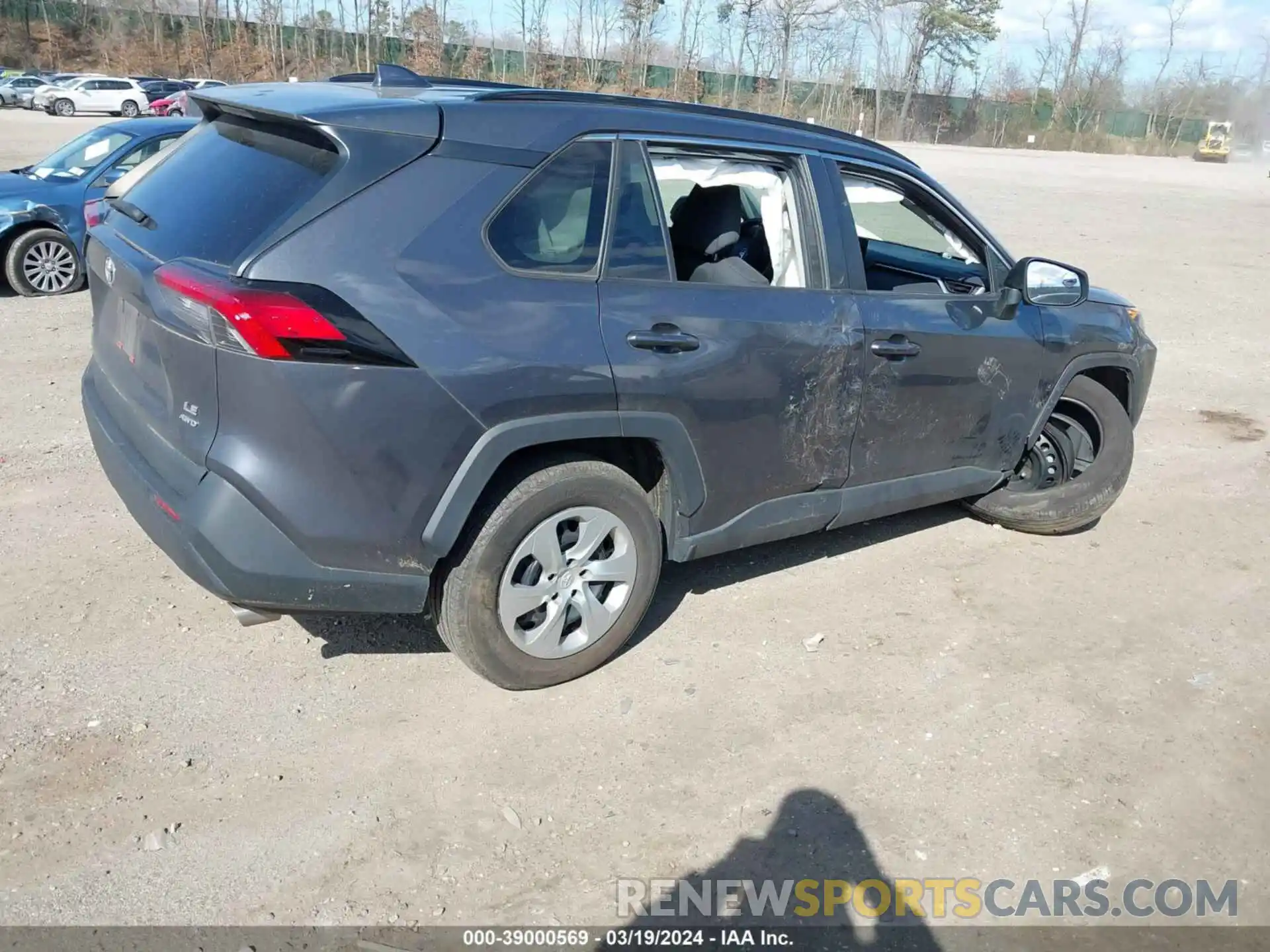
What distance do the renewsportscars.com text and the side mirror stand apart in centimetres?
251

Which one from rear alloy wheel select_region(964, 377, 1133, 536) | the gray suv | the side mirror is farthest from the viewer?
rear alloy wheel select_region(964, 377, 1133, 536)

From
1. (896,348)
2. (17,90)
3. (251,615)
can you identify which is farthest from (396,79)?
(17,90)

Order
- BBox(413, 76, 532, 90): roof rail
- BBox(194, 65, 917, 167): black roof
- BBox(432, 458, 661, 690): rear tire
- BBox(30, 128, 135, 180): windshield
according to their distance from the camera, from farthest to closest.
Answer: BBox(30, 128, 135, 180): windshield < BBox(413, 76, 532, 90): roof rail < BBox(432, 458, 661, 690): rear tire < BBox(194, 65, 917, 167): black roof

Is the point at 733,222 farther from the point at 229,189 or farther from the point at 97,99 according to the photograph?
the point at 97,99

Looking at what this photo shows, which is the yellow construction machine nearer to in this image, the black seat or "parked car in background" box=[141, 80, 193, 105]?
"parked car in background" box=[141, 80, 193, 105]

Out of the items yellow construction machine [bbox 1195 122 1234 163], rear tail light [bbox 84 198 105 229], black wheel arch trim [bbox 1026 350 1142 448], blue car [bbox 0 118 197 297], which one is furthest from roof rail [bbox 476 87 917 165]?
yellow construction machine [bbox 1195 122 1234 163]

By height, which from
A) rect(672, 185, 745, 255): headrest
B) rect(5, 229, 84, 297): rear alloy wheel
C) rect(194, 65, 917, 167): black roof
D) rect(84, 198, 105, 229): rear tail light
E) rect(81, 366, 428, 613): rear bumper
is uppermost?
rect(194, 65, 917, 167): black roof

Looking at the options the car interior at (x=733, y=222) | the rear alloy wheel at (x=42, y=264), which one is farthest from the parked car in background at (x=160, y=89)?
the car interior at (x=733, y=222)

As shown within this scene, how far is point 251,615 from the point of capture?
3.28 m

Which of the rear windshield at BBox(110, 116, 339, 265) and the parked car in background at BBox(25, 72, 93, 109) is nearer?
the rear windshield at BBox(110, 116, 339, 265)

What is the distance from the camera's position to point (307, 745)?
3375mm

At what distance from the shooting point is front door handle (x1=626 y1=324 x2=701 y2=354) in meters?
3.48

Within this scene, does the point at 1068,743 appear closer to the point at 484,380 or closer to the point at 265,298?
the point at 484,380

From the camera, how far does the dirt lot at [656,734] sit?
9.59ft
